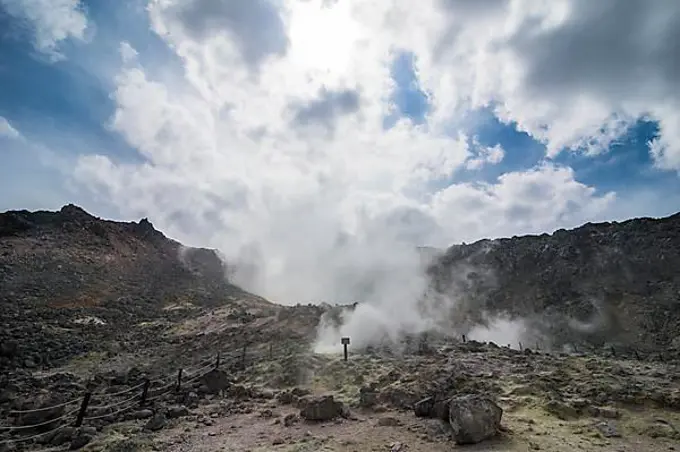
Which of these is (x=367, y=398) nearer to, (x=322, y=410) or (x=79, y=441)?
(x=322, y=410)

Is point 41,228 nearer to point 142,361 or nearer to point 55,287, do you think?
point 55,287

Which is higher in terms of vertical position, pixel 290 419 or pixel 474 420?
pixel 474 420

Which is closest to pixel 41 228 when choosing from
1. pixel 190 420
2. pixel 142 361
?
pixel 142 361

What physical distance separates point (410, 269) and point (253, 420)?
114 feet

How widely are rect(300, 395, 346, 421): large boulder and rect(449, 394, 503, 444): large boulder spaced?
12.1 feet

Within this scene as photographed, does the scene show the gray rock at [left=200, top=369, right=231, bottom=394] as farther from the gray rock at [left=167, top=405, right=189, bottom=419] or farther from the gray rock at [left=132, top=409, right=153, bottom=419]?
the gray rock at [left=132, top=409, right=153, bottom=419]

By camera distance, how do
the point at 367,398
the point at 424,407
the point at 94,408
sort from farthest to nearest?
the point at 94,408, the point at 367,398, the point at 424,407

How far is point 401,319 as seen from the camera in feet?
99.6

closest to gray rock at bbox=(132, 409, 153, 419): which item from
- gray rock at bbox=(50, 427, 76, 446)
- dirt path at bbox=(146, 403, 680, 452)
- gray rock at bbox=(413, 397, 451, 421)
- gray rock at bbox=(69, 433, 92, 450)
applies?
dirt path at bbox=(146, 403, 680, 452)

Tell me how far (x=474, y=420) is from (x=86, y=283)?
46406 millimetres

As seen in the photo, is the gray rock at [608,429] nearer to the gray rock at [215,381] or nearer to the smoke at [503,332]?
the gray rock at [215,381]

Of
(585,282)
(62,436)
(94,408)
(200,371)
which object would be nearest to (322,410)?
(62,436)

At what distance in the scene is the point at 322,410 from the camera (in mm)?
12922

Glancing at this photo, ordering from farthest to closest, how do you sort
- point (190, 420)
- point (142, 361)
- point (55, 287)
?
point (55, 287) → point (142, 361) → point (190, 420)
